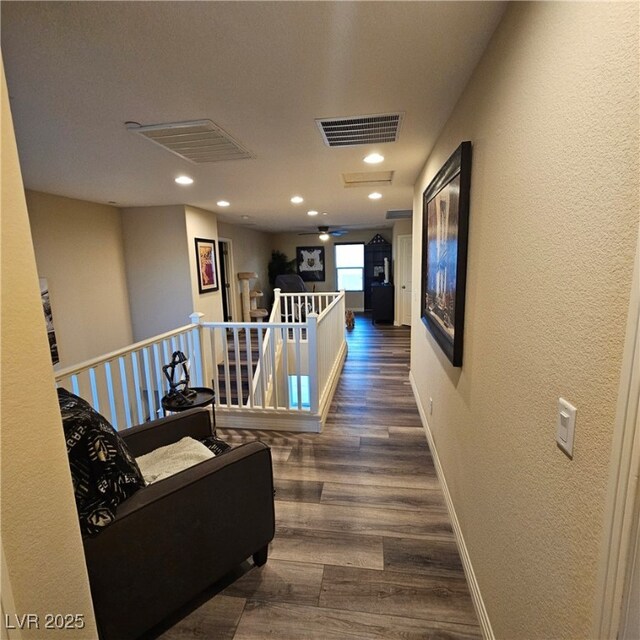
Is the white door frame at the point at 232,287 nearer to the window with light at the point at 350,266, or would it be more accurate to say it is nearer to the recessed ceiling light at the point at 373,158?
the window with light at the point at 350,266

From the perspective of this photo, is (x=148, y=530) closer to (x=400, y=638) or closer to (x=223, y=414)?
(x=400, y=638)

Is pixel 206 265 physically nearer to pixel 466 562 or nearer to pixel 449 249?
pixel 449 249

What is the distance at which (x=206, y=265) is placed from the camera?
5.43 metres

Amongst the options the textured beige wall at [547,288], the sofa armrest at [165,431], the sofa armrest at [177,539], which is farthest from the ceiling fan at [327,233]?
the sofa armrest at [177,539]

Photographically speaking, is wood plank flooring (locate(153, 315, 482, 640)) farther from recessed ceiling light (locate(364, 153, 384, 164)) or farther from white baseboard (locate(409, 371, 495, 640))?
recessed ceiling light (locate(364, 153, 384, 164))

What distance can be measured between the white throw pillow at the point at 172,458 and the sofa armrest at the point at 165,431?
51mm

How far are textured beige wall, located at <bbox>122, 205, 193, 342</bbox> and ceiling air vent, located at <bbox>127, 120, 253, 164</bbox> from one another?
243cm

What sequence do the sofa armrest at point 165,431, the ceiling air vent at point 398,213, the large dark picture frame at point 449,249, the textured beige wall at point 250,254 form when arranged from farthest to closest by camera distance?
1. the textured beige wall at point 250,254
2. the ceiling air vent at point 398,213
3. the sofa armrest at point 165,431
4. the large dark picture frame at point 449,249

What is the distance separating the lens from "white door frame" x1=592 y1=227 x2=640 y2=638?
63cm

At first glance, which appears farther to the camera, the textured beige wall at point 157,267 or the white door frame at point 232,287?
the white door frame at point 232,287

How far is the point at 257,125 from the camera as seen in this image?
210cm

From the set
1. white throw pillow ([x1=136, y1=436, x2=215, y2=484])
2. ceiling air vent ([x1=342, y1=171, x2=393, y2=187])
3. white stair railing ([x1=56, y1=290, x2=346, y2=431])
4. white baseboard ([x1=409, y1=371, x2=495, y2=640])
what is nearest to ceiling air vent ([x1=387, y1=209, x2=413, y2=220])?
ceiling air vent ([x1=342, y1=171, x2=393, y2=187])

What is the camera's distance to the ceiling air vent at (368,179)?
3.39 m

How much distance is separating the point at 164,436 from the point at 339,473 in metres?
1.28
